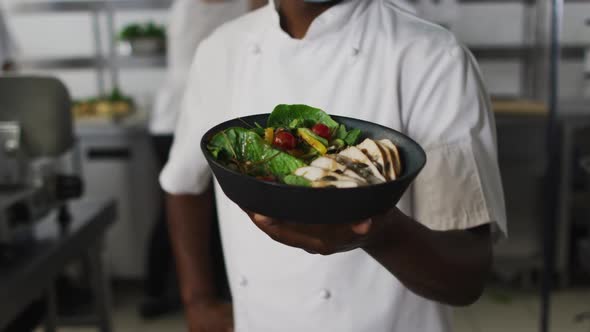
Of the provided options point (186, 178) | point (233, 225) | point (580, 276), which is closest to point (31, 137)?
point (186, 178)

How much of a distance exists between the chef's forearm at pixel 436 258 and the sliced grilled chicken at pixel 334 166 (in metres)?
0.11

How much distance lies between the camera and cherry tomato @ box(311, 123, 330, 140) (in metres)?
0.78

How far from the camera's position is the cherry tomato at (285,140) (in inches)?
29.5

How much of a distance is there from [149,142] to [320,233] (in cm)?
296

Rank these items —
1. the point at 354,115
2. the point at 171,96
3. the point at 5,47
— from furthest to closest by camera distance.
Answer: the point at 5,47, the point at 171,96, the point at 354,115

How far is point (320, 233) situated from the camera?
688 millimetres

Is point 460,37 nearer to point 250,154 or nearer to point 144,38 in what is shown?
point 144,38

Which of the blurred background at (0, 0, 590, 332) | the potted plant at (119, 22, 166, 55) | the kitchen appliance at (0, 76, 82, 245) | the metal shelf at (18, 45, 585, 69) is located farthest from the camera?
the metal shelf at (18, 45, 585, 69)

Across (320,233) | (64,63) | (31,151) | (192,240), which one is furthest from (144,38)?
(320,233)

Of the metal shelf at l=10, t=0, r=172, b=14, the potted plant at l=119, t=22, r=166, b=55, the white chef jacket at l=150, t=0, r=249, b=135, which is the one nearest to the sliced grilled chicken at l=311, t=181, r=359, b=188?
the white chef jacket at l=150, t=0, r=249, b=135

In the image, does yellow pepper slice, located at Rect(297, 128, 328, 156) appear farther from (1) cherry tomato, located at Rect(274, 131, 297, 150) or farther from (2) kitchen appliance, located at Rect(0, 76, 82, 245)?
(2) kitchen appliance, located at Rect(0, 76, 82, 245)

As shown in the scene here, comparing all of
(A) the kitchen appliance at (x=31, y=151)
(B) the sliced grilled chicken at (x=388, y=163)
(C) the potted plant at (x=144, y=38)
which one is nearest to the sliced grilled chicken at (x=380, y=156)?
(B) the sliced grilled chicken at (x=388, y=163)

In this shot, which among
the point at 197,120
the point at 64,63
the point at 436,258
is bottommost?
the point at 64,63

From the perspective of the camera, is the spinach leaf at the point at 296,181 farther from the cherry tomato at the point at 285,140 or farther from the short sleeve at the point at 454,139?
the short sleeve at the point at 454,139
